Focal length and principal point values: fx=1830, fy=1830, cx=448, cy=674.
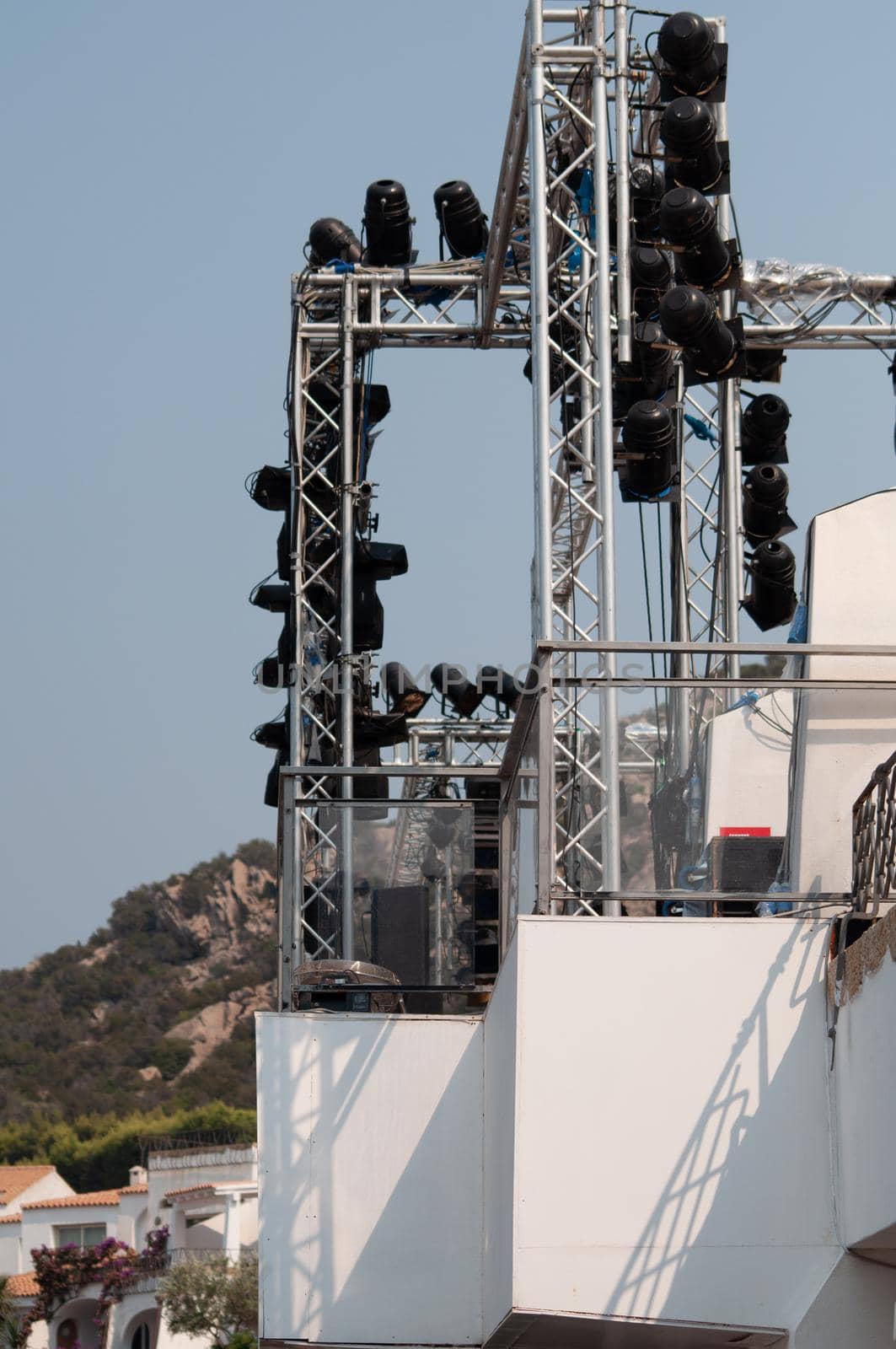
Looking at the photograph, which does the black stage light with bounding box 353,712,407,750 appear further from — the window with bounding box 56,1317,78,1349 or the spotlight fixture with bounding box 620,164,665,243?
the window with bounding box 56,1317,78,1349

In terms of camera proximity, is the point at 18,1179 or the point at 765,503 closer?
the point at 765,503

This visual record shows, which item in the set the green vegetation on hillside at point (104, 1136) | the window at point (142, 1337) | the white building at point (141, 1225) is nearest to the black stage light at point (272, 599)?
the white building at point (141, 1225)

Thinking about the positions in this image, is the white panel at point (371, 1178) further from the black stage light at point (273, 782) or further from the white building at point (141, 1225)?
the white building at point (141, 1225)

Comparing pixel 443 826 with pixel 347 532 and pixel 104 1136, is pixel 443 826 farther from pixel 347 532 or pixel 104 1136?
pixel 104 1136

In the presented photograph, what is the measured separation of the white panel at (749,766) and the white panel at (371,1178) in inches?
50.4

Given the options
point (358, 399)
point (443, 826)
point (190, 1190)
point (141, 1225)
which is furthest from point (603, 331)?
point (141, 1225)

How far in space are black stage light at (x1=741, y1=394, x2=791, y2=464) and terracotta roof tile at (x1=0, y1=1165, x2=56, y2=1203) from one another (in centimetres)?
5963

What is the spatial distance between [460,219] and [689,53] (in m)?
4.93

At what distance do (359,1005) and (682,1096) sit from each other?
7.88 feet

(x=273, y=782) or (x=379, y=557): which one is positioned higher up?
(x=379, y=557)

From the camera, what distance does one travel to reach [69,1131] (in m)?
82.7

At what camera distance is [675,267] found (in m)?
11.9

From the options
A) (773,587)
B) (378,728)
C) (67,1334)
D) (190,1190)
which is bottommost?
(67,1334)

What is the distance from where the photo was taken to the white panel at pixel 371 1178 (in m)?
6.27
